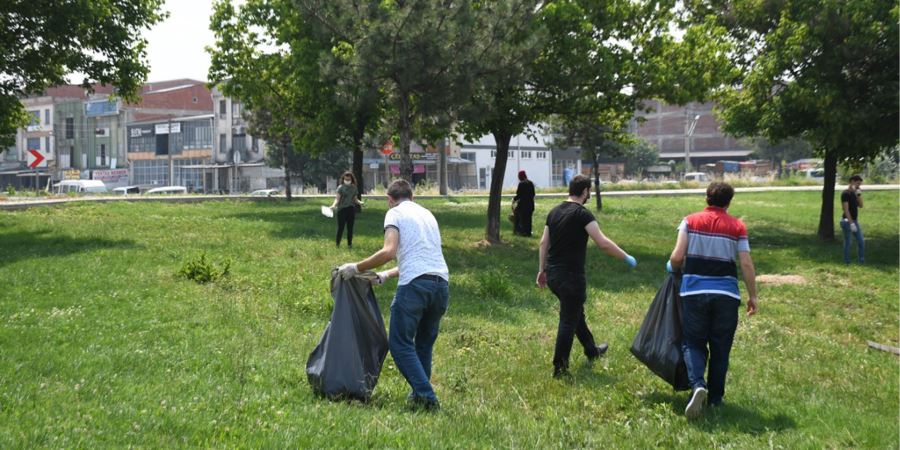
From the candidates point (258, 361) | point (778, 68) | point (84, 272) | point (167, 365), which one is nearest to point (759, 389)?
point (258, 361)

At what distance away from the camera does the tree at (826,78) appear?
60.8 feet

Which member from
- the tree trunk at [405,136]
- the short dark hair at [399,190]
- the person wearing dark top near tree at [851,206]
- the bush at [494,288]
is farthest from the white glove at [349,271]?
the person wearing dark top near tree at [851,206]

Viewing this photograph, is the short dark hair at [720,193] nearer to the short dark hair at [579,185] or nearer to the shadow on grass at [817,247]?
the short dark hair at [579,185]

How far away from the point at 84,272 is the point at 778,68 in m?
16.3

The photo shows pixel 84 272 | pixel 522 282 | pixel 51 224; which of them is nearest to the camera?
pixel 84 272

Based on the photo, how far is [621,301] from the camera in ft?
41.2

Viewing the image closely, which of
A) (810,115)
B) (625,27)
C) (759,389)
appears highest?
(625,27)

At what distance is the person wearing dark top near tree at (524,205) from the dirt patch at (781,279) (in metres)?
6.28

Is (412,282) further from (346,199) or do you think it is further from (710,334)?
(346,199)

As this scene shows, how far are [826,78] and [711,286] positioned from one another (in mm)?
15289

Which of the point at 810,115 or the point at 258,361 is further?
the point at 810,115

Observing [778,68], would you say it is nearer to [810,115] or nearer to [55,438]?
[810,115]

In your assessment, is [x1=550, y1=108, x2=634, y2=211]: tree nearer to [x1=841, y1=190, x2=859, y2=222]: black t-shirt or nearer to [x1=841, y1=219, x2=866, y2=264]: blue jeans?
[x1=841, y1=190, x2=859, y2=222]: black t-shirt

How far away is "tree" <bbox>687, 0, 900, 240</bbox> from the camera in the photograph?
60.8ft
